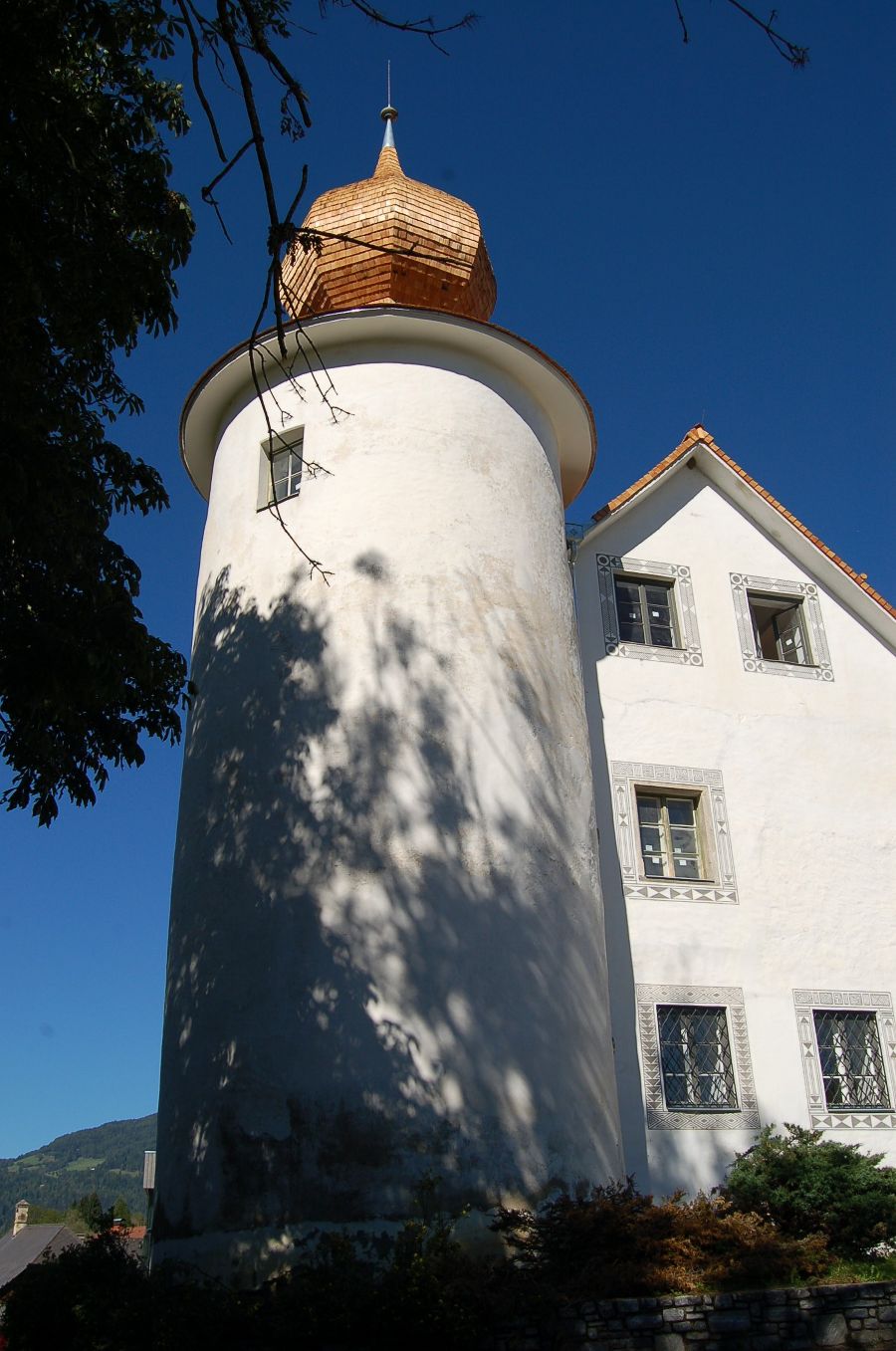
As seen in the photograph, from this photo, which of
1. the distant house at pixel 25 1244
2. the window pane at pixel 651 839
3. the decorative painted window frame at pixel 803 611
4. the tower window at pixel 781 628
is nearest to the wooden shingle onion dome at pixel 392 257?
the decorative painted window frame at pixel 803 611

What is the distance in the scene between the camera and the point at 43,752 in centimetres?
845

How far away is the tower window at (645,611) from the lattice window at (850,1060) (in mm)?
4773

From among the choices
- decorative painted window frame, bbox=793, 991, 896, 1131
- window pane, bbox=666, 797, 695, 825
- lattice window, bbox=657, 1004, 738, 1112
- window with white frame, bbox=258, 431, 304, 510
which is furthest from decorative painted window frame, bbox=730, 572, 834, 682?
window with white frame, bbox=258, 431, 304, 510

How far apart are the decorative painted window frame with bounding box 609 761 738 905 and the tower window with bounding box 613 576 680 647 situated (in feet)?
5.79

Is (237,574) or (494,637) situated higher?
(237,574)

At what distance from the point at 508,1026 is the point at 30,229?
23.7 feet

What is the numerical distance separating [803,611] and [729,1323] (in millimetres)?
9943

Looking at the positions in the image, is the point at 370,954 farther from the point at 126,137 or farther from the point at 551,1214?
the point at 126,137

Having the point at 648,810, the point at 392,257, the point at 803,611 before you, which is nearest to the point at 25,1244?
the point at 648,810

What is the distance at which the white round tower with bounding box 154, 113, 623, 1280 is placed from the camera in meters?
10.3

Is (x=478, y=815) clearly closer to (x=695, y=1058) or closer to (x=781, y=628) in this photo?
(x=695, y=1058)

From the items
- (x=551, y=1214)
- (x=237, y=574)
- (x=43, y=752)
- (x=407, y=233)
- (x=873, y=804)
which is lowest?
(x=551, y=1214)

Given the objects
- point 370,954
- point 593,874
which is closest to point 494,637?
point 593,874

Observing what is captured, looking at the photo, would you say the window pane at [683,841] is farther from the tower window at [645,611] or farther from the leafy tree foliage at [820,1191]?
the leafy tree foliage at [820,1191]
